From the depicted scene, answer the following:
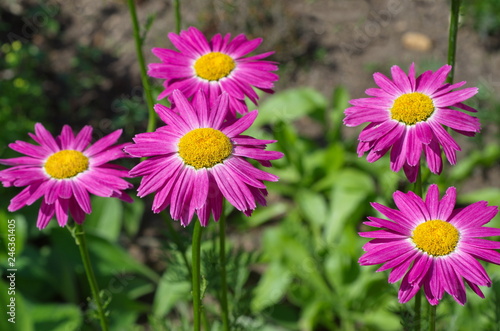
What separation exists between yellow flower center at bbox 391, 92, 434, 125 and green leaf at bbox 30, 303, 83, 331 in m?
1.52

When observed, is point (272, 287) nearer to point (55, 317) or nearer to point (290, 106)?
point (55, 317)

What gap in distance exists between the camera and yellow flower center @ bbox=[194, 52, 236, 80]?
144 cm

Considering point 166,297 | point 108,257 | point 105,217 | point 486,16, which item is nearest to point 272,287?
point 166,297

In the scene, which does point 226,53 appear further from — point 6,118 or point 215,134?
point 6,118

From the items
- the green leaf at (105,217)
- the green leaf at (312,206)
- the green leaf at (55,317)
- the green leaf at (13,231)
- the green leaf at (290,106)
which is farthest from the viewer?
the green leaf at (290,106)

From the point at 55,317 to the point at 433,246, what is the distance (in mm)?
1618

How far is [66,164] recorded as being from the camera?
1371 millimetres

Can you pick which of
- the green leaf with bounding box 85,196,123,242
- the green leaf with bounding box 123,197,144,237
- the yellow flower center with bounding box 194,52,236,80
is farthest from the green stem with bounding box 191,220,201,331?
the green leaf with bounding box 123,197,144,237

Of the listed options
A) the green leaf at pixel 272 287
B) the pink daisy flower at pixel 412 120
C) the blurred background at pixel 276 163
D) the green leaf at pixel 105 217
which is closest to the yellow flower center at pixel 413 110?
the pink daisy flower at pixel 412 120

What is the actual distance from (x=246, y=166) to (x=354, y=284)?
1.56m

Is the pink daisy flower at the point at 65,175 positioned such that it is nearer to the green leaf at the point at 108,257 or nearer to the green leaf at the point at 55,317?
the green leaf at the point at 55,317

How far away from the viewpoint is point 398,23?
3877 millimetres

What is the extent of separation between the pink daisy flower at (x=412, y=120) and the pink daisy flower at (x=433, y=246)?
0.26ft

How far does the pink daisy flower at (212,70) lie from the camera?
1.39m
